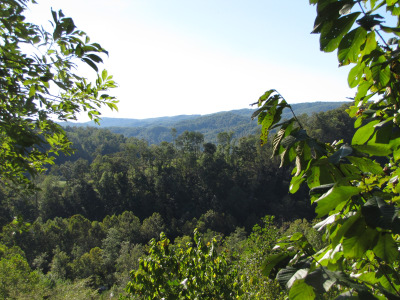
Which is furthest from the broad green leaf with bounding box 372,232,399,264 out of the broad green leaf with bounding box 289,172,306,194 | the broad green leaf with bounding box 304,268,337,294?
the broad green leaf with bounding box 289,172,306,194

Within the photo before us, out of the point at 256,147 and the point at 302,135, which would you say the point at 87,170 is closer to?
the point at 256,147

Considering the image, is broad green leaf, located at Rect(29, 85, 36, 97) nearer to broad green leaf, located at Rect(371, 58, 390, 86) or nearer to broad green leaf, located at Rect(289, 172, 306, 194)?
broad green leaf, located at Rect(289, 172, 306, 194)

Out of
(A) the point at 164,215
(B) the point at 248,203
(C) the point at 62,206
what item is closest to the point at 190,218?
(A) the point at 164,215

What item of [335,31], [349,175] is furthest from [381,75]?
[349,175]

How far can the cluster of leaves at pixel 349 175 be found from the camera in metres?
0.60

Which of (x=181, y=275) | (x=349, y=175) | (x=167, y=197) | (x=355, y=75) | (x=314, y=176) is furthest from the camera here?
(x=167, y=197)

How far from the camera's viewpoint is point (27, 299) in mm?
13562

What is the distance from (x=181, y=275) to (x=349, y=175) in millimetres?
3141

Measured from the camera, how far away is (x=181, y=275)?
3.44m

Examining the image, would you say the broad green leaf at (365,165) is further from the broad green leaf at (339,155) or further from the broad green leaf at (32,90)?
the broad green leaf at (32,90)

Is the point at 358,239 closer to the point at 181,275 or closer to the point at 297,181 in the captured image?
the point at 297,181

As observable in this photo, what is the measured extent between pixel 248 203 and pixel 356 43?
44130 millimetres

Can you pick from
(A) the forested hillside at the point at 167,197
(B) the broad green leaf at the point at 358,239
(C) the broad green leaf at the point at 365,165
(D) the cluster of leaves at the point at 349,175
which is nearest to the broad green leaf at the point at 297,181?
(D) the cluster of leaves at the point at 349,175

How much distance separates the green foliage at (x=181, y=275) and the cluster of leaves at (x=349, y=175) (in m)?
2.47
